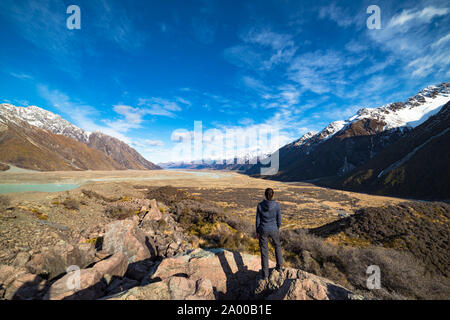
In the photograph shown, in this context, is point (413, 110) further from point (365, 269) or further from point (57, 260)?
point (57, 260)

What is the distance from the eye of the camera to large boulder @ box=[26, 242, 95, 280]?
4848mm

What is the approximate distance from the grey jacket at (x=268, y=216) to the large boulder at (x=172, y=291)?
2134 mm

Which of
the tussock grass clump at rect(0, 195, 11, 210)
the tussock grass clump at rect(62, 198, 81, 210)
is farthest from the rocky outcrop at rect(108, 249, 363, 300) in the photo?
the tussock grass clump at rect(0, 195, 11, 210)

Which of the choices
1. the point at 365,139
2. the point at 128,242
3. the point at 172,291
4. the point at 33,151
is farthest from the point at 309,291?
the point at 365,139

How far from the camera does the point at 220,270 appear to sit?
211 inches

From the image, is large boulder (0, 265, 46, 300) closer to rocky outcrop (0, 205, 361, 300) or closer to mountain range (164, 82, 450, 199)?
rocky outcrop (0, 205, 361, 300)

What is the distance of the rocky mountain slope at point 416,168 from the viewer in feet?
156

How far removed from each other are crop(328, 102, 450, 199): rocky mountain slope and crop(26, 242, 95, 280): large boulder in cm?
6786

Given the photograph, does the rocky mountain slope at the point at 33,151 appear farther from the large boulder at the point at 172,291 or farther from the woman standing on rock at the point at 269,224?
the woman standing on rock at the point at 269,224

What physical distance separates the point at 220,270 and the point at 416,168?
74.9 meters
